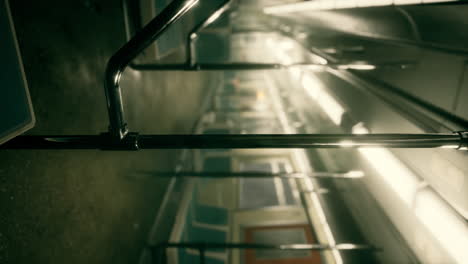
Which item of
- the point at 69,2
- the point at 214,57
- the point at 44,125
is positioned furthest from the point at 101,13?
the point at 214,57

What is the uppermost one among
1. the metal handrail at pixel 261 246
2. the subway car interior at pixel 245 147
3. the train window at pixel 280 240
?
the subway car interior at pixel 245 147

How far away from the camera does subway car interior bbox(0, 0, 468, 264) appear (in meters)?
0.85

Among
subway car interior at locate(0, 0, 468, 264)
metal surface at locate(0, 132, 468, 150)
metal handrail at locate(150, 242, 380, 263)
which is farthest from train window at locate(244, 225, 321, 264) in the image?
metal surface at locate(0, 132, 468, 150)

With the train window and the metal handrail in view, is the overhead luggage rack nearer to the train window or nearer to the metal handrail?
the metal handrail

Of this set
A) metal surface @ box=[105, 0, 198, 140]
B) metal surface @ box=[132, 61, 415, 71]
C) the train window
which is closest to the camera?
metal surface @ box=[105, 0, 198, 140]

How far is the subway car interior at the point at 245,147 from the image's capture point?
852mm

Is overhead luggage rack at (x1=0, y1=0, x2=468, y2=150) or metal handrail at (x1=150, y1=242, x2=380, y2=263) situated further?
metal handrail at (x1=150, y1=242, x2=380, y2=263)

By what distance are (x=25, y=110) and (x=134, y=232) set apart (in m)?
1.96

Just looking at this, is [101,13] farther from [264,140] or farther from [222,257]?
[222,257]

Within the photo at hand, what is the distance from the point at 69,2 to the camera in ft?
4.55

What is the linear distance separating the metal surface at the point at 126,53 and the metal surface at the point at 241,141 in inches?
2.1

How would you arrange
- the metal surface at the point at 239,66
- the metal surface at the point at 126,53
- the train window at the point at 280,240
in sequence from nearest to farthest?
the metal surface at the point at 126,53 < the metal surface at the point at 239,66 < the train window at the point at 280,240

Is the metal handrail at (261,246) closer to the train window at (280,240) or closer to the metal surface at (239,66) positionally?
the train window at (280,240)

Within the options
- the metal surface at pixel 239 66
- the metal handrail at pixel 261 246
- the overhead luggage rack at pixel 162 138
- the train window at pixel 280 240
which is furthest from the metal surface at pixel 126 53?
the train window at pixel 280 240
